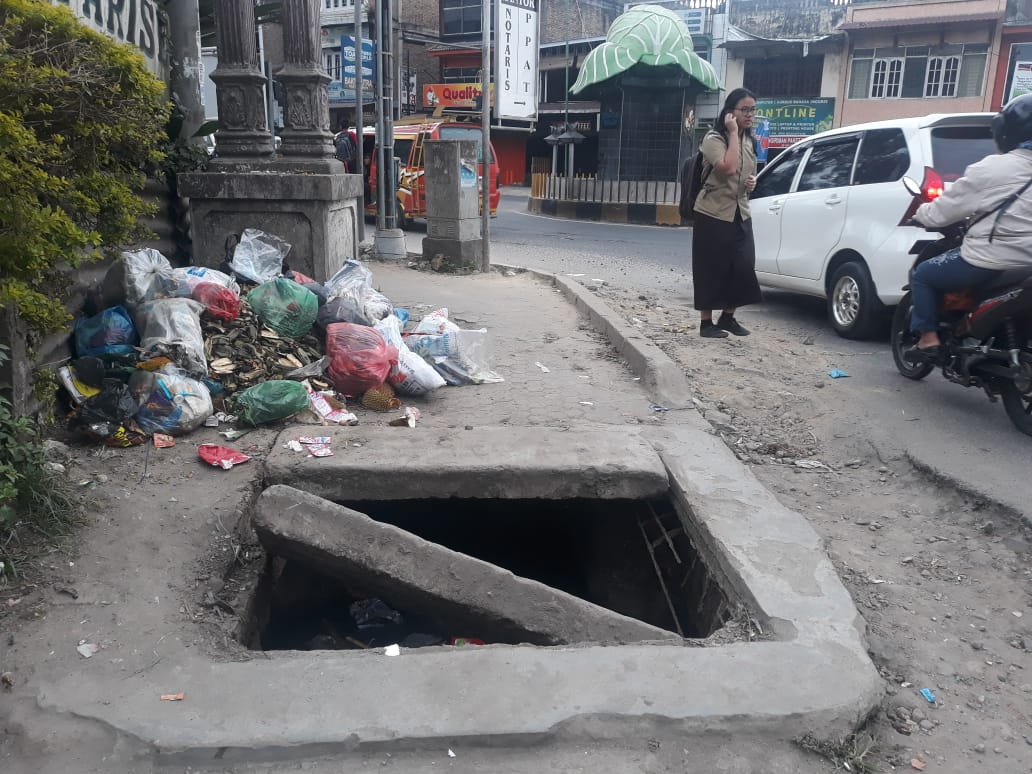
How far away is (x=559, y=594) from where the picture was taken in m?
2.92

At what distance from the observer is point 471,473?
3623mm

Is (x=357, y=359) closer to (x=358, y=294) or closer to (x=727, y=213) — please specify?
(x=358, y=294)

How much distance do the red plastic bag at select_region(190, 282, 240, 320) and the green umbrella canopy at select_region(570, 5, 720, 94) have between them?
57.2ft

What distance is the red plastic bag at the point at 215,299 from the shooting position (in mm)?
4672

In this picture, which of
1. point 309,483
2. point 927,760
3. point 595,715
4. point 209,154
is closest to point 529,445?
point 309,483

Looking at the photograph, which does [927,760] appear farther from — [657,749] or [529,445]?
[529,445]

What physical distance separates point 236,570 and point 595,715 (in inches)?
63.8

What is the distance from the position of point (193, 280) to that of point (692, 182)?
3616mm

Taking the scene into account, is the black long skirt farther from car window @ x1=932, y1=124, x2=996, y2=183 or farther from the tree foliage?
the tree foliage

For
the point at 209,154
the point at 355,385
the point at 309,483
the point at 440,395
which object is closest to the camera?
the point at 309,483

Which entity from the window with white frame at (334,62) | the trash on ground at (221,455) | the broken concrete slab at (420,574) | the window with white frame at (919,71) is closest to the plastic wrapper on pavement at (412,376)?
the trash on ground at (221,455)

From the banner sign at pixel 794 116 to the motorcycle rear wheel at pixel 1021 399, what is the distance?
24025 mm

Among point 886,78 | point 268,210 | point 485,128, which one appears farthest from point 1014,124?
point 886,78

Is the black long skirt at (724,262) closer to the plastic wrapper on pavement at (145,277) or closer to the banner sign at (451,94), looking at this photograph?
the plastic wrapper on pavement at (145,277)
